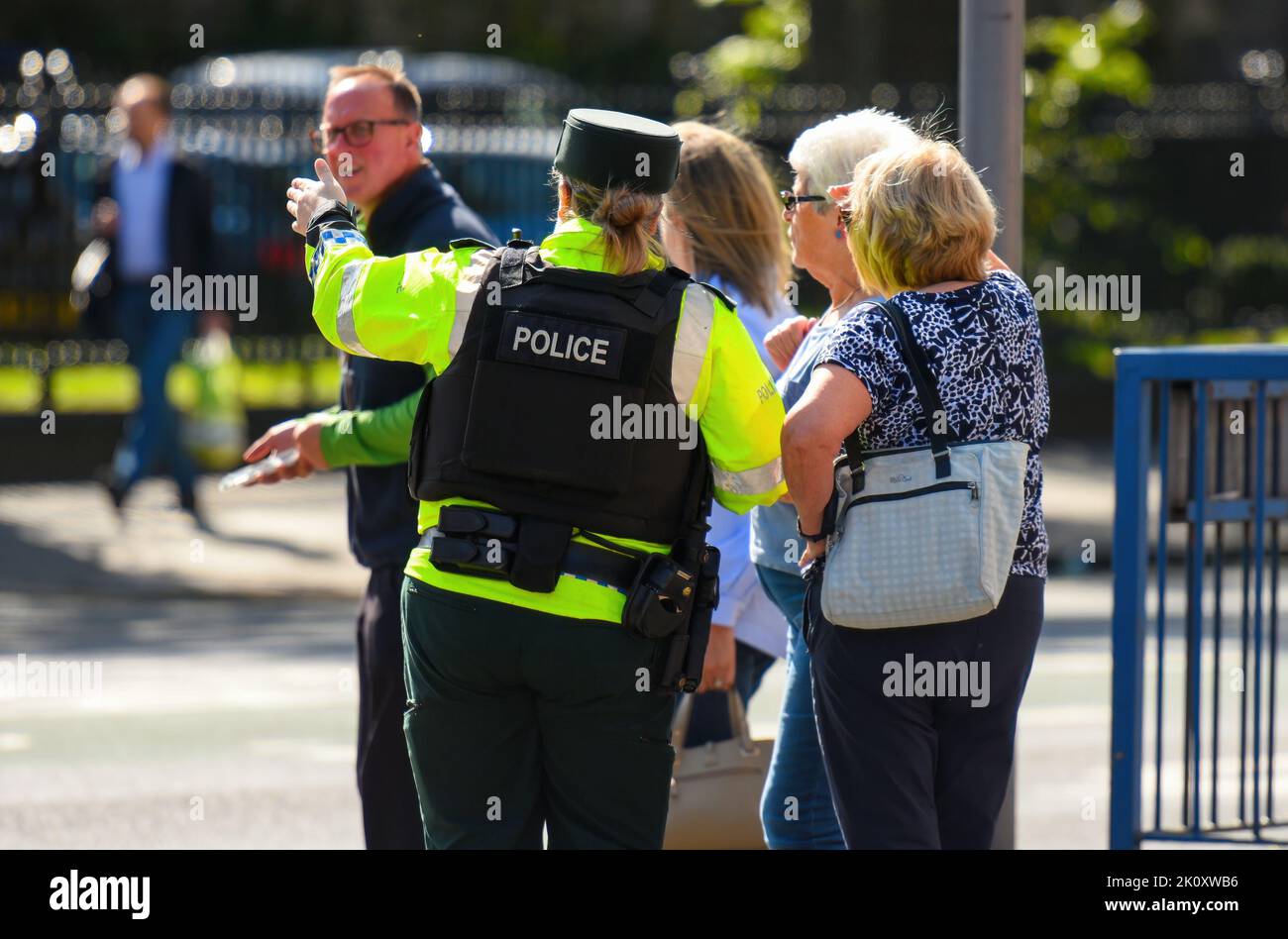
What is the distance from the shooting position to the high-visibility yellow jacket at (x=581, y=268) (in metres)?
3.60

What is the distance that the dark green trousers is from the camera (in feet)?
11.8

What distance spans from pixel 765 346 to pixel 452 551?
3.92 feet

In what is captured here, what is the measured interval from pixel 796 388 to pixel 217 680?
4745mm

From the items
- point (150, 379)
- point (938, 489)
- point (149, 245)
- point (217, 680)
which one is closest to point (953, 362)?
point (938, 489)

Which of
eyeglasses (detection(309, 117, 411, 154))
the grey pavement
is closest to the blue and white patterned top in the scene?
eyeglasses (detection(309, 117, 411, 154))

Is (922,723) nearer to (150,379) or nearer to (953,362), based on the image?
(953,362)

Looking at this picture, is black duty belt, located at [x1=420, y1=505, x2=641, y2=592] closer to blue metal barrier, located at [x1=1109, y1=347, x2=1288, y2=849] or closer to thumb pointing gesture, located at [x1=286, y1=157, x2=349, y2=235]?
thumb pointing gesture, located at [x1=286, y1=157, x2=349, y2=235]

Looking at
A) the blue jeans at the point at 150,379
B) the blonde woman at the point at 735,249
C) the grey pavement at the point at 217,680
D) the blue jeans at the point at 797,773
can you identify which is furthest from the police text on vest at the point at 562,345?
the blue jeans at the point at 150,379

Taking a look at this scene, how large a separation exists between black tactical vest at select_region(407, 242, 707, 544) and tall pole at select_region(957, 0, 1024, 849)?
1.22m

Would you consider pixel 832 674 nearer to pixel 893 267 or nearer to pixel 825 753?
pixel 825 753

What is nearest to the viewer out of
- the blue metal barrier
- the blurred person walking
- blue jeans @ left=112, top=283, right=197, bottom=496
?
the blue metal barrier

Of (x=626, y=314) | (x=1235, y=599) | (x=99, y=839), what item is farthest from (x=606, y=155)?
(x=1235, y=599)

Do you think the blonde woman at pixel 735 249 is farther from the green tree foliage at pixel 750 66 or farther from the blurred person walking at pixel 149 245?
the green tree foliage at pixel 750 66
